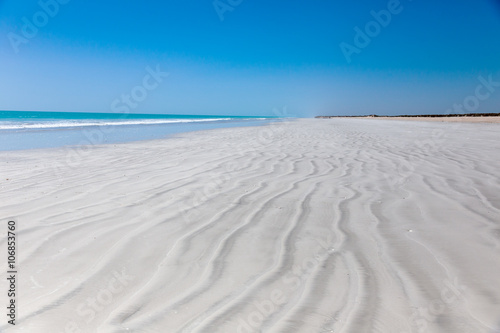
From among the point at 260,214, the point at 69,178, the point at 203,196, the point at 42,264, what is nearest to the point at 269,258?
the point at 260,214

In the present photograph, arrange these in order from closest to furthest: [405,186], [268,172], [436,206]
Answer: [436,206] → [405,186] → [268,172]

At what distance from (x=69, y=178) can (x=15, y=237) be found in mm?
2353

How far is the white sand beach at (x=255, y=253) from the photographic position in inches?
65.5

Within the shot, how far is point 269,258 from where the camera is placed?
7.61 feet

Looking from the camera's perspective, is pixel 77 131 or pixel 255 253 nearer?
pixel 255 253

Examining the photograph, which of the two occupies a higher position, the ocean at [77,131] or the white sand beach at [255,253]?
the white sand beach at [255,253]

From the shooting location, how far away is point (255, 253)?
7.84 feet

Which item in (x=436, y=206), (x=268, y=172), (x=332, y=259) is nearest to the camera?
(x=332, y=259)

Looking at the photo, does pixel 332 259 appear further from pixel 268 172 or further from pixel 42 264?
pixel 268 172

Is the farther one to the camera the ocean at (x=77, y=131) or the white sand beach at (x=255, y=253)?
the ocean at (x=77, y=131)

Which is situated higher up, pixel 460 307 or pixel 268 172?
pixel 460 307

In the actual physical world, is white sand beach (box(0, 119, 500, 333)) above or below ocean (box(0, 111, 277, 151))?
above

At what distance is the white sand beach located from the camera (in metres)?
1.66

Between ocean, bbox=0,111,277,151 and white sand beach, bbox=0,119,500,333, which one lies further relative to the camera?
ocean, bbox=0,111,277,151
